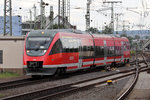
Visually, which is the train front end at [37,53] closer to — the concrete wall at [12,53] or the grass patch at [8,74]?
the grass patch at [8,74]

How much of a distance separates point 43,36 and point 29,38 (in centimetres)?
86

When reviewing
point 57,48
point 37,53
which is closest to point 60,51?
point 57,48

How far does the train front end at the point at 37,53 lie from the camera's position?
19.8 m

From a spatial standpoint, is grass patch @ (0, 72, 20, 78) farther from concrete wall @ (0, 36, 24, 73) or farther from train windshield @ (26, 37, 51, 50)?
train windshield @ (26, 37, 51, 50)

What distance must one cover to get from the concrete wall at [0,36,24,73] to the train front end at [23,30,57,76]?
3.18m

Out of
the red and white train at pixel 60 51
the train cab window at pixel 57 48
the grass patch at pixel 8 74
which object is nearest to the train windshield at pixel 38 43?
the red and white train at pixel 60 51

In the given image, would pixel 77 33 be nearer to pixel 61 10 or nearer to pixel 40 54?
pixel 40 54

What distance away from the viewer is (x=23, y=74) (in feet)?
76.7

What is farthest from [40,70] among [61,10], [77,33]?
[61,10]

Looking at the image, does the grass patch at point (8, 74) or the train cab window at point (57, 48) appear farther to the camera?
the grass patch at point (8, 74)

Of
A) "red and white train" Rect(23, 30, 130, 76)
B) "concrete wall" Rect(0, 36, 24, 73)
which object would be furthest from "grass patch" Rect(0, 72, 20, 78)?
"red and white train" Rect(23, 30, 130, 76)

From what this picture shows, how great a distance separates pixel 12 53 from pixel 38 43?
4001mm

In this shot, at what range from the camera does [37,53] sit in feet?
65.4

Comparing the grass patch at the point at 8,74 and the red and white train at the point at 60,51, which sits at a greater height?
the red and white train at the point at 60,51
